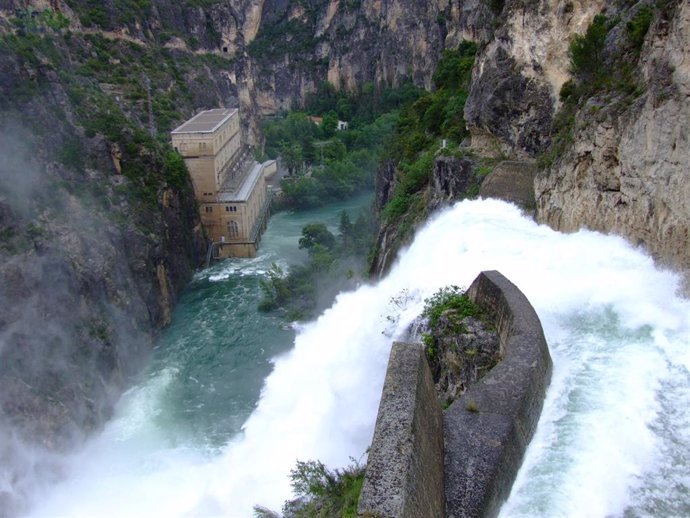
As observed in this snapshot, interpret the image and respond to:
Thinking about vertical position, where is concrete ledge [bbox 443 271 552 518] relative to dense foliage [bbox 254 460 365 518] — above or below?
above

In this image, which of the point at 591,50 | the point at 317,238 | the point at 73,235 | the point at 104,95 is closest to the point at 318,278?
the point at 317,238

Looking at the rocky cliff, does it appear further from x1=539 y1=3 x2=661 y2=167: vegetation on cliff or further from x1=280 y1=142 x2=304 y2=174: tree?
x1=280 y1=142 x2=304 y2=174: tree

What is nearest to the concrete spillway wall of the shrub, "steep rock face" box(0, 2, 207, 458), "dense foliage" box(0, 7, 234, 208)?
the shrub

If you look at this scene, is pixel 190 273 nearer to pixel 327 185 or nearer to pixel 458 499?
pixel 327 185

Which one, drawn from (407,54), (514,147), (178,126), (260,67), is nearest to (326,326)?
(514,147)

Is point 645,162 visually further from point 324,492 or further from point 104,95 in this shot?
point 104,95
